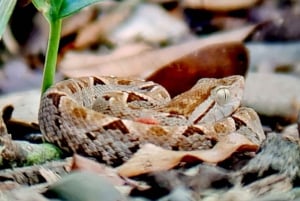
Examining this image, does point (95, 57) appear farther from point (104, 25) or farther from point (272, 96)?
point (272, 96)

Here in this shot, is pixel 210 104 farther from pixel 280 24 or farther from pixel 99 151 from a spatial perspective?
pixel 280 24

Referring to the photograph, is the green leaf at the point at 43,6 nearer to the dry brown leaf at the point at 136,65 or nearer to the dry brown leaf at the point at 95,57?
the dry brown leaf at the point at 136,65

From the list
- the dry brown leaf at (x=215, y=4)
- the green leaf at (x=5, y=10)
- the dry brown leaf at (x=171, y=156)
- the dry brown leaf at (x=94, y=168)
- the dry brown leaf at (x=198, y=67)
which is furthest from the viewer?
the dry brown leaf at (x=215, y=4)

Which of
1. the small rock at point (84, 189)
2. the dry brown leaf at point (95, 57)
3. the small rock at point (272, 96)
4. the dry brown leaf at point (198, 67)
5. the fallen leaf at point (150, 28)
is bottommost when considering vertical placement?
the fallen leaf at point (150, 28)

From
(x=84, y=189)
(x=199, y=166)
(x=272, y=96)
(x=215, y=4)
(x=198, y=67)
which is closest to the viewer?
(x=84, y=189)

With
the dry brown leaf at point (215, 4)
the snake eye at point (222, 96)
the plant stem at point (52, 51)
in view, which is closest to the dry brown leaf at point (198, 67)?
the snake eye at point (222, 96)

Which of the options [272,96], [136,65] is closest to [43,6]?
[272,96]
